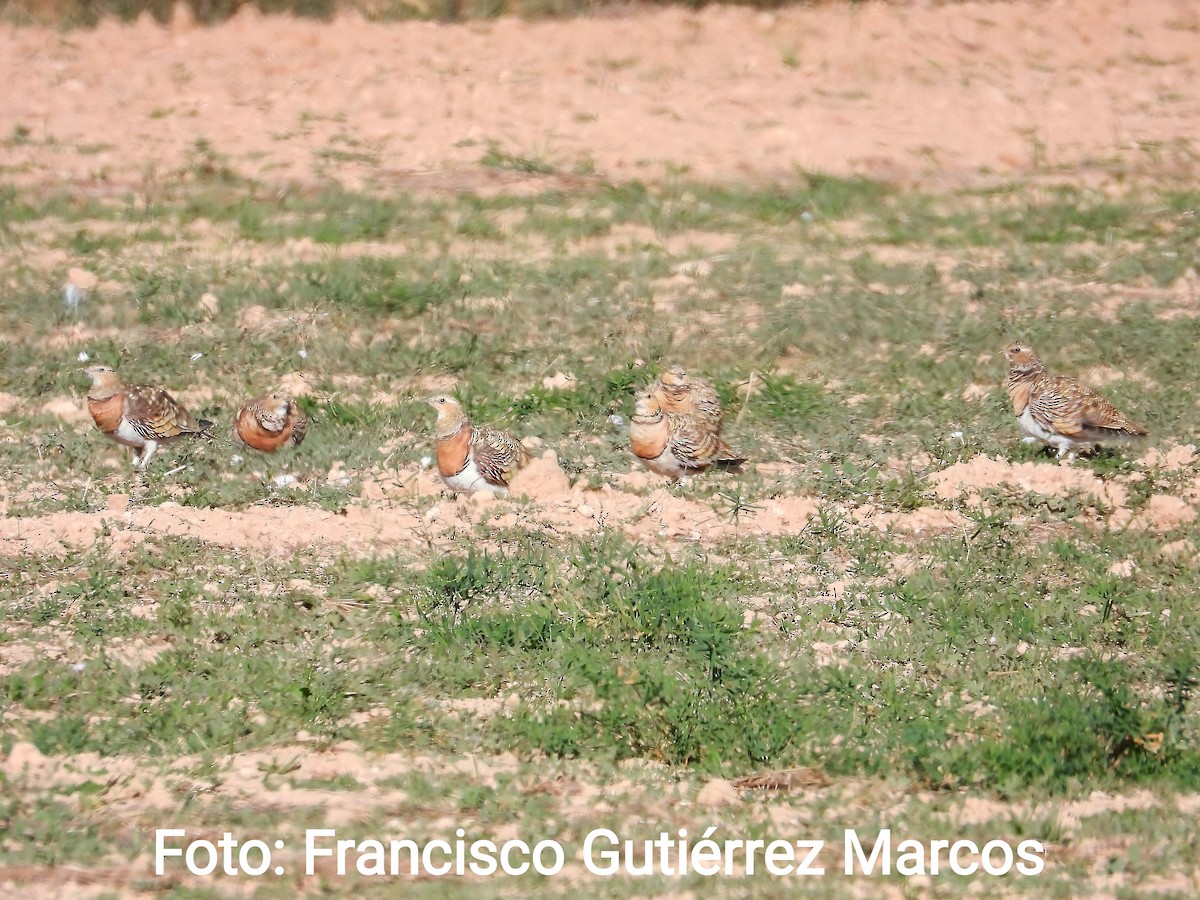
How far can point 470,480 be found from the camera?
8.45 meters

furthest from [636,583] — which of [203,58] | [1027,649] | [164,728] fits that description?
[203,58]

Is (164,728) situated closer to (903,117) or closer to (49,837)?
(49,837)

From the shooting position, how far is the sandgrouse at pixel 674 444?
854 centimetres

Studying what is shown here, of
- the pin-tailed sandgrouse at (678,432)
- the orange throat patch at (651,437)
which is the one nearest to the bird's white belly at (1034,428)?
the pin-tailed sandgrouse at (678,432)

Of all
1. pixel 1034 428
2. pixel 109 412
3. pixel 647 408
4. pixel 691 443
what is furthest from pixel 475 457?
pixel 1034 428

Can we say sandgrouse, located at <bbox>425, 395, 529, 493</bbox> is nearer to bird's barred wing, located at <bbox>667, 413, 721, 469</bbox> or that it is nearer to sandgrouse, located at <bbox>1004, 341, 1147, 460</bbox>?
bird's barred wing, located at <bbox>667, 413, 721, 469</bbox>

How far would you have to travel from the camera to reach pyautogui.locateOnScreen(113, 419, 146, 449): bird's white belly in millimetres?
8727

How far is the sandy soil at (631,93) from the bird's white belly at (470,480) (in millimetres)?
5533

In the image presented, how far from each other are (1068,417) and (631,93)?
7490 mm

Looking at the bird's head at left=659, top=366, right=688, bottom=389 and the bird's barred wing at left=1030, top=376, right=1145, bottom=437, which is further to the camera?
the bird's head at left=659, top=366, right=688, bottom=389

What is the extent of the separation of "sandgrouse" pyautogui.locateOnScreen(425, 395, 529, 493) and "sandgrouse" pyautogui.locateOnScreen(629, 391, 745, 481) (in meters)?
0.71

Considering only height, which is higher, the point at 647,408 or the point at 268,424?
the point at 647,408

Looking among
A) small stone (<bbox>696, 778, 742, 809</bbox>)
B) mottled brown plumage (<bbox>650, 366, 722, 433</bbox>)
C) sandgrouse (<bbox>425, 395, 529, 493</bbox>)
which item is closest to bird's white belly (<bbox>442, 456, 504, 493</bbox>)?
sandgrouse (<bbox>425, 395, 529, 493</bbox>)

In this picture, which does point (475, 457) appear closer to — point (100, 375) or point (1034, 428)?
point (100, 375)
